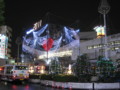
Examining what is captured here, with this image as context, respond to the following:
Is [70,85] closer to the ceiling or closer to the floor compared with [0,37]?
closer to the floor

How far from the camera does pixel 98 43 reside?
79750 millimetres

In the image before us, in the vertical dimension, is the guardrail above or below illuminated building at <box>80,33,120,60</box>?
below

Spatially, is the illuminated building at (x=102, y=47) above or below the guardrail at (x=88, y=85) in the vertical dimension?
above

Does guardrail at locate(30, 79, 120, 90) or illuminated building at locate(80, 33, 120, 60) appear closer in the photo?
guardrail at locate(30, 79, 120, 90)

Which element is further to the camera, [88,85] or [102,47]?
[102,47]

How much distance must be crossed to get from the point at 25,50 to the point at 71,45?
61.4 ft

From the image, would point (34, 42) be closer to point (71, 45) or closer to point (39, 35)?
point (39, 35)

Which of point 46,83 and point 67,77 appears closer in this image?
point 67,77

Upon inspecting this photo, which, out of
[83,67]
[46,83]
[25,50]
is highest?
[25,50]

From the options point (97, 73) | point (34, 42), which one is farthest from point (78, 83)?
point (34, 42)

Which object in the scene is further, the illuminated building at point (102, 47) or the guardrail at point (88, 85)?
the illuminated building at point (102, 47)

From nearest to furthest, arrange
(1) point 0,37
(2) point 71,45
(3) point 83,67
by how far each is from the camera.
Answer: (3) point 83,67
(1) point 0,37
(2) point 71,45

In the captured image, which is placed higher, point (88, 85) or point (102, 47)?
point (102, 47)

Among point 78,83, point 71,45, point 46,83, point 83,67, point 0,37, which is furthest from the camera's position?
point 71,45
